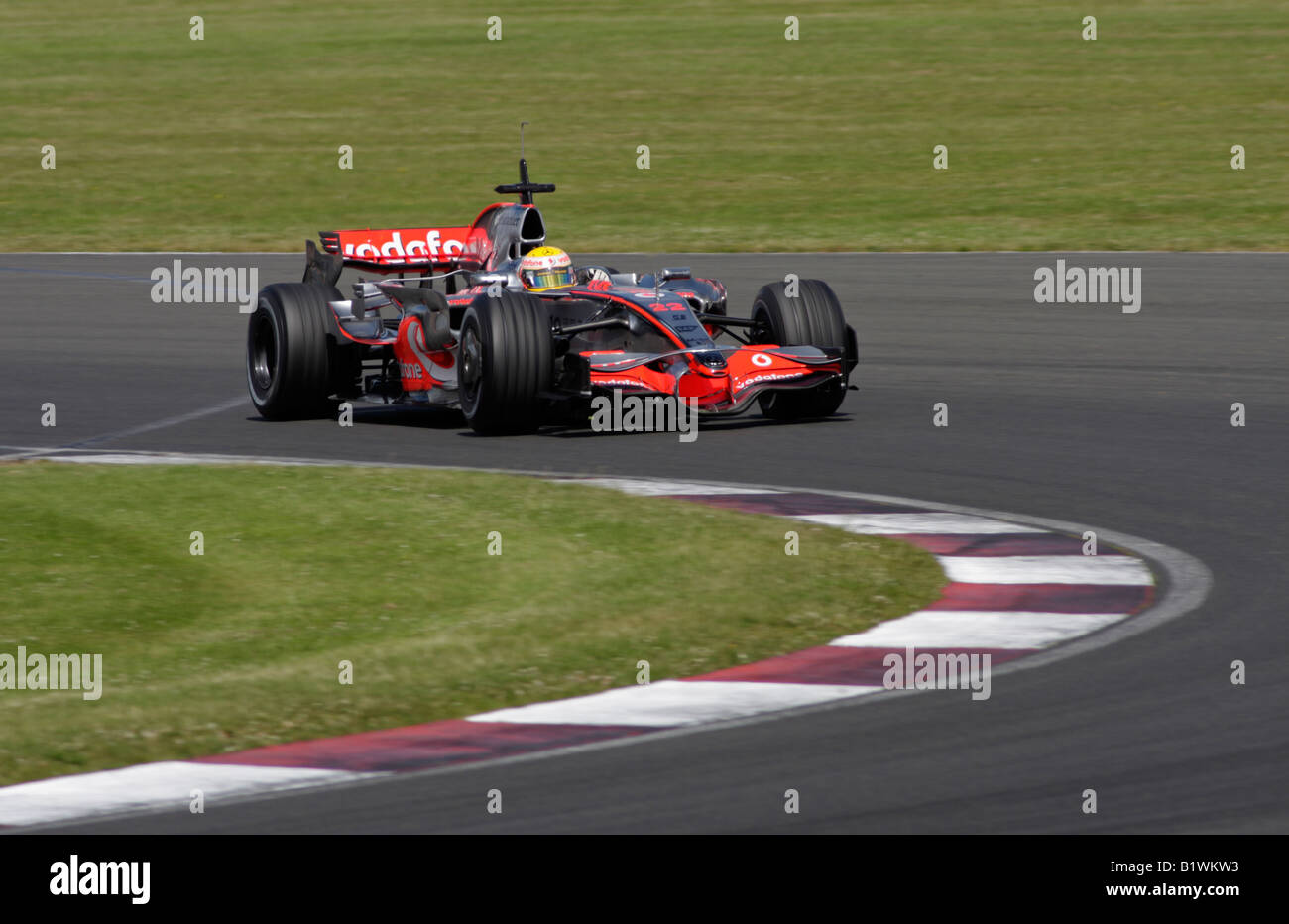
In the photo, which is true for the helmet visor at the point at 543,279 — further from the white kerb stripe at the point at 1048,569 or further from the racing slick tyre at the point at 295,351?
the white kerb stripe at the point at 1048,569

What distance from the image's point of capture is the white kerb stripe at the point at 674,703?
22.1 feet

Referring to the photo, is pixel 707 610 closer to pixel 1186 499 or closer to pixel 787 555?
pixel 787 555

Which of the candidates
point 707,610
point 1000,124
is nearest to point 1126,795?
point 707,610

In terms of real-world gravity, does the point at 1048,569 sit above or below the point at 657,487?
below

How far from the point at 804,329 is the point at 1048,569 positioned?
4947mm

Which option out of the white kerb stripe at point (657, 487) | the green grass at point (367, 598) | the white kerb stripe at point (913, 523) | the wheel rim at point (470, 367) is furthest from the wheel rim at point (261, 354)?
the white kerb stripe at point (913, 523)

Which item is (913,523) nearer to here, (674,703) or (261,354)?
(674,703)

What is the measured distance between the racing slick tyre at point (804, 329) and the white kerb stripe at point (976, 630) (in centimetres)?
561

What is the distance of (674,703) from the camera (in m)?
6.94

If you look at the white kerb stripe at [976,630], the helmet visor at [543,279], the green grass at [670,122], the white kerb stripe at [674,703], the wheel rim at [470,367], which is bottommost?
the white kerb stripe at [674,703]

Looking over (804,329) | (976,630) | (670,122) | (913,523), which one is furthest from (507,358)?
(670,122)

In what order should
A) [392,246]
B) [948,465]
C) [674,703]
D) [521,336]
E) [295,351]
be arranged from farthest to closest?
[392,246], [295,351], [521,336], [948,465], [674,703]

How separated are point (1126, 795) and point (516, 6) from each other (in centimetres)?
4639

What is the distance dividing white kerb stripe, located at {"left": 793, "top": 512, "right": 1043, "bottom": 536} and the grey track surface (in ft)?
1.37
